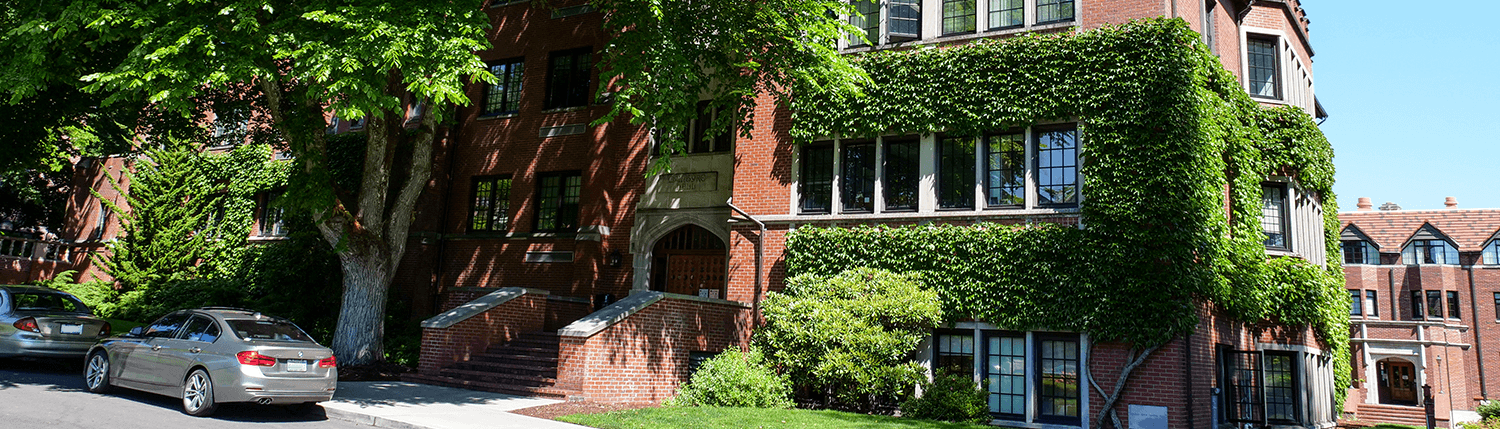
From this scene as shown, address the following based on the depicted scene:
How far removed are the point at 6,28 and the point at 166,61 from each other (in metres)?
3.71

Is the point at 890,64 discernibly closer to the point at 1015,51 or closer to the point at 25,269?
the point at 1015,51

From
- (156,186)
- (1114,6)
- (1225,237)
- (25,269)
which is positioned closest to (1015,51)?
(1114,6)

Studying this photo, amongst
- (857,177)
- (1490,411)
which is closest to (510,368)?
(857,177)

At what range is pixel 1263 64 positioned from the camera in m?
18.0

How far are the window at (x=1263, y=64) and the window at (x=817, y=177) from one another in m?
8.87

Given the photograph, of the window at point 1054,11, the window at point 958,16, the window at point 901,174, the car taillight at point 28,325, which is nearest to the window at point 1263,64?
the window at point 1054,11

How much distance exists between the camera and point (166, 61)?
11703 mm

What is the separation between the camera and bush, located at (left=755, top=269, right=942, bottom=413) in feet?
46.5

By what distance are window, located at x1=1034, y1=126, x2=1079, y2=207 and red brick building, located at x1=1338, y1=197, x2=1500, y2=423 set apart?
107ft

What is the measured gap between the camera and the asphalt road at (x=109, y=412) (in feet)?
30.5

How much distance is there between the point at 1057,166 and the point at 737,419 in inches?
271

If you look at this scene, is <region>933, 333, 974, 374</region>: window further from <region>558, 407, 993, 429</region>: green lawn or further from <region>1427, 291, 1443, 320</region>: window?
<region>1427, 291, 1443, 320</region>: window

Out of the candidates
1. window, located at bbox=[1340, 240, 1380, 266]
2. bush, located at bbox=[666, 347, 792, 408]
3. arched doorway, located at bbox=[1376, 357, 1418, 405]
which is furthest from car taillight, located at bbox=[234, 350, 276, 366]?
window, located at bbox=[1340, 240, 1380, 266]

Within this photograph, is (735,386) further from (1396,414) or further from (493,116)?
(1396,414)
